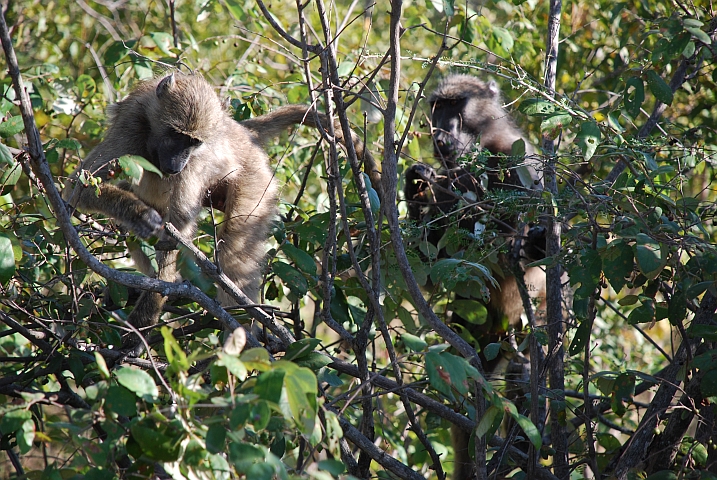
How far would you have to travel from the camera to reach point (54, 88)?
3494mm

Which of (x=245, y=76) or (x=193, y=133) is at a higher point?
(x=245, y=76)

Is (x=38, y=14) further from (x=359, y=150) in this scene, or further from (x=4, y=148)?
(x=4, y=148)

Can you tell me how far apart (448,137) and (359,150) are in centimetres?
106

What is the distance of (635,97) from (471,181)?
139cm

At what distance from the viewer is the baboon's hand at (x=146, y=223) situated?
2.78 metres

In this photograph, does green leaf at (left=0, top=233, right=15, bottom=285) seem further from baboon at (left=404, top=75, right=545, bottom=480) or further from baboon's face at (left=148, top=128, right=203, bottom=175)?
baboon at (left=404, top=75, right=545, bottom=480)

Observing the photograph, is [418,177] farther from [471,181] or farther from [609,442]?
[609,442]

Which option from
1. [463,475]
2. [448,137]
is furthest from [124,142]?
[463,475]

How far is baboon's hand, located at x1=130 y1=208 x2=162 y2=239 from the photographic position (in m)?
2.78

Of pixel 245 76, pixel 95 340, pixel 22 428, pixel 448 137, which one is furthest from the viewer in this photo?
pixel 448 137

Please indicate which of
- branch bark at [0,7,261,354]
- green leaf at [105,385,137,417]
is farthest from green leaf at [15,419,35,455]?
branch bark at [0,7,261,354]

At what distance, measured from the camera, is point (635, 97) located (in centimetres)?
236

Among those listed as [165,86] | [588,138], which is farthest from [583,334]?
[165,86]

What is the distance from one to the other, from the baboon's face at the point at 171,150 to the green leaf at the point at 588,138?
5.53 ft
